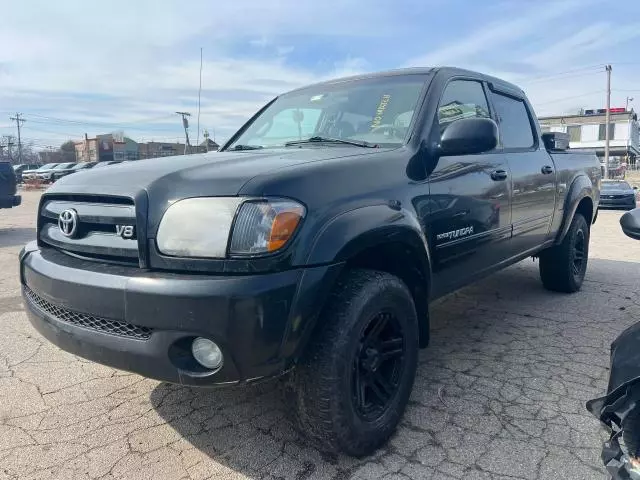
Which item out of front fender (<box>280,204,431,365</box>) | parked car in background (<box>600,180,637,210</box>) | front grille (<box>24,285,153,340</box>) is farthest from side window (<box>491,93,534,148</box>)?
parked car in background (<box>600,180,637,210</box>)

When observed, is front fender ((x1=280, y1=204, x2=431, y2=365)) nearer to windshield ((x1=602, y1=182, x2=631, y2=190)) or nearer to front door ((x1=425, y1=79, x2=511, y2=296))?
front door ((x1=425, y1=79, x2=511, y2=296))

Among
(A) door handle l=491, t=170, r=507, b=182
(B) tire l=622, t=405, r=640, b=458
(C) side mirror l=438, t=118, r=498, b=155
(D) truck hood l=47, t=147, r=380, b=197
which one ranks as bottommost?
(B) tire l=622, t=405, r=640, b=458

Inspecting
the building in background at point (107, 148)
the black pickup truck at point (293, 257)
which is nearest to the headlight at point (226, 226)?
the black pickup truck at point (293, 257)

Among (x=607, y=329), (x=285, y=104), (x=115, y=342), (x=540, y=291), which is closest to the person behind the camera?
(x=115, y=342)

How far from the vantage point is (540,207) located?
4.06 m

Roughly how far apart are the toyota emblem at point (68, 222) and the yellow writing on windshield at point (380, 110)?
1.63 meters

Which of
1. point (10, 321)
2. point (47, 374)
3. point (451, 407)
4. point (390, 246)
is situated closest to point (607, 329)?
point (451, 407)

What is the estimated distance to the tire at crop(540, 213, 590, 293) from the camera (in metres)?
4.91

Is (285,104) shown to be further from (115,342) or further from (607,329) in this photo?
(607,329)

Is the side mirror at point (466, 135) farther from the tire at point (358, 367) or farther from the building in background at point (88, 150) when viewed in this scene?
the building in background at point (88, 150)

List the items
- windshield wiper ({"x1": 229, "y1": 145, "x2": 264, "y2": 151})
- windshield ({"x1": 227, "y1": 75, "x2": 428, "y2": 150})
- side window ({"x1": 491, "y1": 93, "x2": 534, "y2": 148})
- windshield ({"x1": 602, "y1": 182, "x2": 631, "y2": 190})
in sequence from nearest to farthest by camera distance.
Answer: windshield ({"x1": 227, "y1": 75, "x2": 428, "y2": 150}), windshield wiper ({"x1": 229, "y1": 145, "x2": 264, "y2": 151}), side window ({"x1": 491, "y1": 93, "x2": 534, "y2": 148}), windshield ({"x1": 602, "y1": 182, "x2": 631, "y2": 190})

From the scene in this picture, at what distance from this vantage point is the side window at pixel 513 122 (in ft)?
12.7

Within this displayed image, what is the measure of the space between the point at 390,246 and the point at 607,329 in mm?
2564

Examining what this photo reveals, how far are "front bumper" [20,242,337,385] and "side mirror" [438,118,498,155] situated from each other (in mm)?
1133
